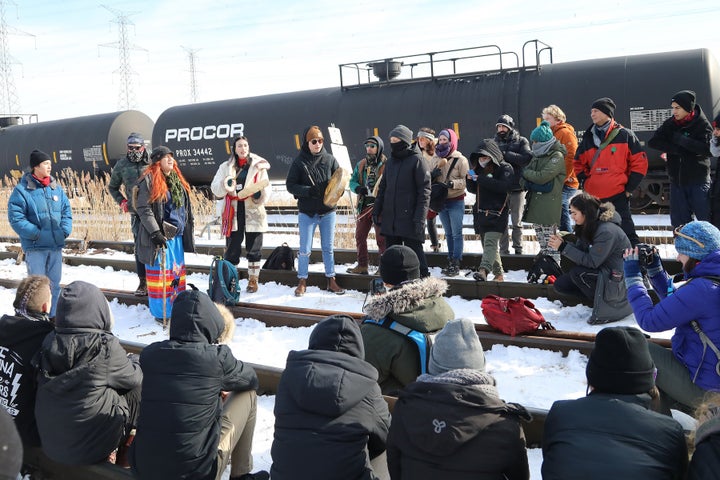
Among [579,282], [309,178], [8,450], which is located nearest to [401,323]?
[8,450]

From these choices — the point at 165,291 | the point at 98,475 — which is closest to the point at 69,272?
the point at 165,291

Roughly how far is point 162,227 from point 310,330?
1.90 meters

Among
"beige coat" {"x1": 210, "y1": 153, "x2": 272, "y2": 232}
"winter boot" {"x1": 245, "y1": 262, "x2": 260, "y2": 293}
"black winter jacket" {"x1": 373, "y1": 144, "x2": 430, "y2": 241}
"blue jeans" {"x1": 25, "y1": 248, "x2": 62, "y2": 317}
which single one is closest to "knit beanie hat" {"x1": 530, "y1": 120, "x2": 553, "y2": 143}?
"black winter jacket" {"x1": 373, "y1": 144, "x2": 430, "y2": 241}

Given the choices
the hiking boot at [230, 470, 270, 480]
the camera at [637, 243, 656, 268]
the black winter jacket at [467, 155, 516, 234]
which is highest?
the black winter jacket at [467, 155, 516, 234]

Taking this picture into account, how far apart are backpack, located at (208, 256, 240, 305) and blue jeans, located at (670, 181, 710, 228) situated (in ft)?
16.1

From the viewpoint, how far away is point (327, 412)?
269cm

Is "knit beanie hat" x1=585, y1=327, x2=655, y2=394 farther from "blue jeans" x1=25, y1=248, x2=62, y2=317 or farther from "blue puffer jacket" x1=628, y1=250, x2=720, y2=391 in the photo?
"blue jeans" x1=25, y1=248, x2=62, y2=317

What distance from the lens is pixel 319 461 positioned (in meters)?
2.71

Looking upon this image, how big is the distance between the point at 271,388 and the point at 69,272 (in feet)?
23.7

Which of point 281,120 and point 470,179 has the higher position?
point 281,120

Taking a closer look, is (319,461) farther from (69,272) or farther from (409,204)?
(69,272)

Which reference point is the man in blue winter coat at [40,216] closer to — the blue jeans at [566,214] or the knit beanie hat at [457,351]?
the knit beanie hat at [457,351]

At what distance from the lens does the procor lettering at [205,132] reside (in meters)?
17.0

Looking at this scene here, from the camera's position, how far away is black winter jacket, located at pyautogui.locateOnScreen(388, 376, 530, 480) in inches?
95.4
